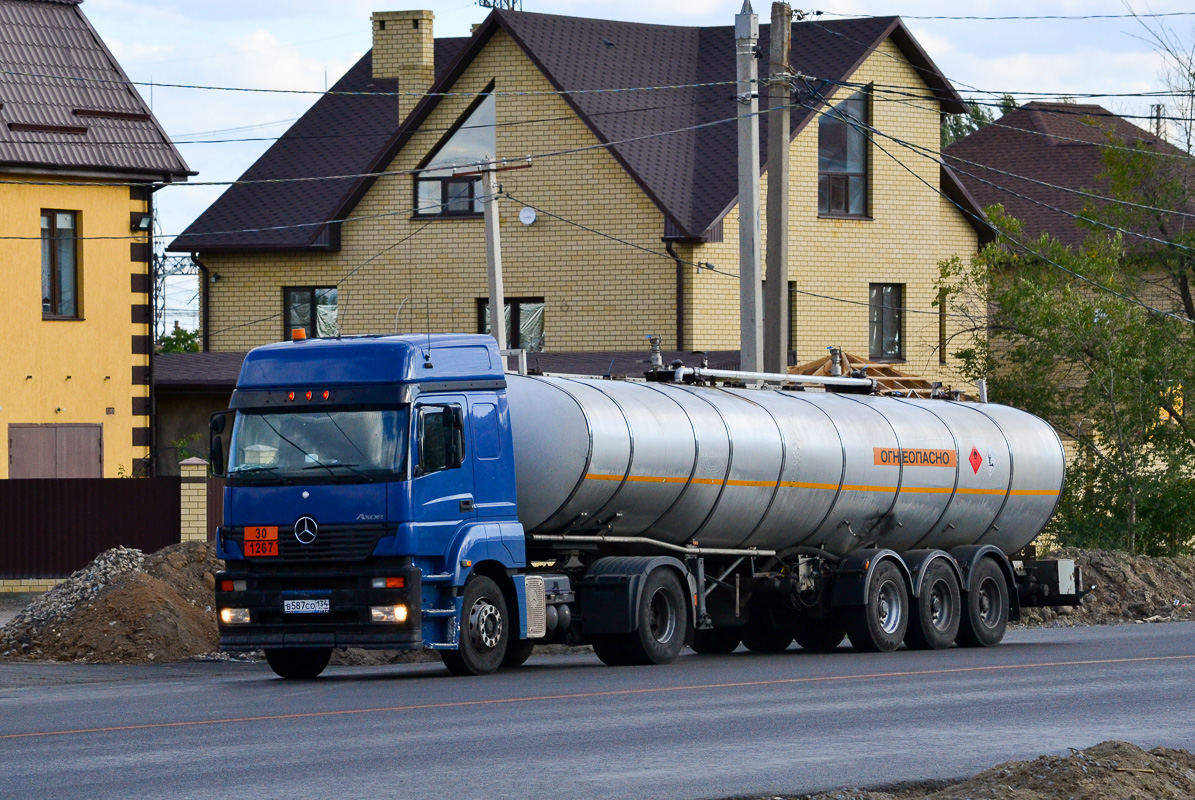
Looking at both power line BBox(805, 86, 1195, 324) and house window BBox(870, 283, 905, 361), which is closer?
power line BBox(805, 86, 1195, 324)

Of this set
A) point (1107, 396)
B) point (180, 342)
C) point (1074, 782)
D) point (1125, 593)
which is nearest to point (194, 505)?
point (1125, 593)

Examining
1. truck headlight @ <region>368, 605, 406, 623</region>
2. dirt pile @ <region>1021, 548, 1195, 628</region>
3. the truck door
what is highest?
the truck door

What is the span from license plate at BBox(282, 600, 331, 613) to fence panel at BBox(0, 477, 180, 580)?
10.3 meters

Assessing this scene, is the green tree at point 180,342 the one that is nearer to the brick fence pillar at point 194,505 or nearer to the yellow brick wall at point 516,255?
the yellow brick wall at point 516,255

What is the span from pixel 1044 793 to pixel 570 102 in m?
28.1

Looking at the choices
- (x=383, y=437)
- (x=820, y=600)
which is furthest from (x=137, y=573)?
(x=820, y=600)

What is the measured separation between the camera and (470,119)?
3741 centimetres

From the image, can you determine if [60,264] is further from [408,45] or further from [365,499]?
[365,499]

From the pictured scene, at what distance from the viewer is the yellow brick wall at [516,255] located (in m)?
36.4

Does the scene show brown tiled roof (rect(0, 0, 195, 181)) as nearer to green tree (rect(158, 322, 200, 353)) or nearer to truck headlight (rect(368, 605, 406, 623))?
truck headlight (rect(368, 605, 406, 623))

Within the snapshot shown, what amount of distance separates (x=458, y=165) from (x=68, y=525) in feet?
43.9

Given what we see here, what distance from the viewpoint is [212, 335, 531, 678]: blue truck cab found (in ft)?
54.2

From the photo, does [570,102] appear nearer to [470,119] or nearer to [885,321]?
[470,119]

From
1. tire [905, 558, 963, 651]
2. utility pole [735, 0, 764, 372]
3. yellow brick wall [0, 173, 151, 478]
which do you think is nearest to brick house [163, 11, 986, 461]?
yellow brick wall [0, 173, 151, 478]
